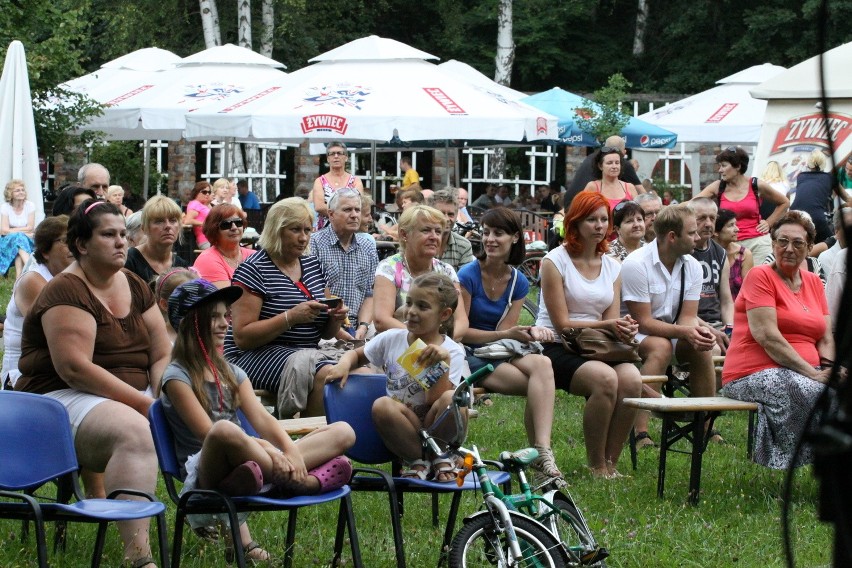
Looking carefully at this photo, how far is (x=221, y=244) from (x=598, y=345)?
244 centimetres

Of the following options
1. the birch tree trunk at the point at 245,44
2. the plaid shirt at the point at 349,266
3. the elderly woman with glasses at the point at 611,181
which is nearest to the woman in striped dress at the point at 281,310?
the plaid shirt at the point at 349,266

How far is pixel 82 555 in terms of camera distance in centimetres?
522

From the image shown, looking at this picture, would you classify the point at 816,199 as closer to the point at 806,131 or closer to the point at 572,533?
the point at 806,131

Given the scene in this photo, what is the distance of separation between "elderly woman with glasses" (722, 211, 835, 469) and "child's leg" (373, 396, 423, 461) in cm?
215

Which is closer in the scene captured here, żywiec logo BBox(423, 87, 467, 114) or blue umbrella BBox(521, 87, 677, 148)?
żywiec logo BBox(423, 87, 467, 114)

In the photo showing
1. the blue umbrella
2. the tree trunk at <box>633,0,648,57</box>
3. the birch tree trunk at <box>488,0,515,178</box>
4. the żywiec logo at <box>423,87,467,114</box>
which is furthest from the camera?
the tree trunk at <box>633,0,648,57</box>

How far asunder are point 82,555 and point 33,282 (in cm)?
153

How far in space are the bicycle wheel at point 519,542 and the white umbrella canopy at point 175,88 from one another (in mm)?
11972

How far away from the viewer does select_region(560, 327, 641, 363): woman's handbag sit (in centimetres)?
701

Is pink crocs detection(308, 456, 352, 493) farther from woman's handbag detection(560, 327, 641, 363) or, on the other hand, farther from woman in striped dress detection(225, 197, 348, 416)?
woman's handbag detection(560, 327, 641, 363)

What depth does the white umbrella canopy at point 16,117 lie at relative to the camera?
15.3 meters

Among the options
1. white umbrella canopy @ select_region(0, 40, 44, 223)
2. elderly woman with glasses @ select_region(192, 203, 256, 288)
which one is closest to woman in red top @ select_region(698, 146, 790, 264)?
elderly woman with glasses @ select_region(192, 203, 256, 288)

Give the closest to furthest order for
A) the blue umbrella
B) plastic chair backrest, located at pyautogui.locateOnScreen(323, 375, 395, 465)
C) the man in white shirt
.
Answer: plastic chair backrest, located at pyautogui.locateOnScreen(323, 375, 395, 465), the man in white shirt, the blue umbrella

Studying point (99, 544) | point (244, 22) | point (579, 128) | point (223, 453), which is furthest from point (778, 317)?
point (244, 22)
